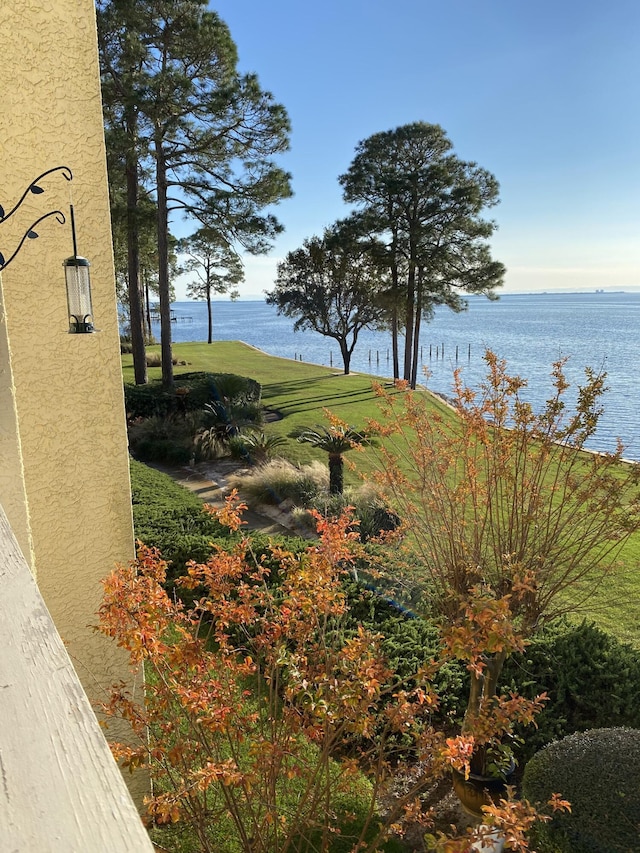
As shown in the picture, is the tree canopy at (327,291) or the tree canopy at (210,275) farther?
the tree canopy at (210,275)

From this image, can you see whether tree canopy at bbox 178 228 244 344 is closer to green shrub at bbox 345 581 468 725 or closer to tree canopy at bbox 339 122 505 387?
tree canopy at bbox 339 122 505 387

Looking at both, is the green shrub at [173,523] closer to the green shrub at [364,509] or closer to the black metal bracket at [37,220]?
the green shrub at [364,509]

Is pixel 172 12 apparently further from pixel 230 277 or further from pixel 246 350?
pixel 230 277

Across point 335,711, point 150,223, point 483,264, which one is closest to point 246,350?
point 483,264

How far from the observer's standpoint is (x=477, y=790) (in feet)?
11.8

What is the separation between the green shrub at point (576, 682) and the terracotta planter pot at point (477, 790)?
0.54 meters

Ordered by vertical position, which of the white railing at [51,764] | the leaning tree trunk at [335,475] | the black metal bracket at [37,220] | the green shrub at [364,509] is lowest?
the green shrub at [364,509]

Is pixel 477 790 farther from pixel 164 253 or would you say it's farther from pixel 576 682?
pixel 164 253

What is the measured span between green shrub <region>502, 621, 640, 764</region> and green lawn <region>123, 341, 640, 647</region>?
13.8 inches

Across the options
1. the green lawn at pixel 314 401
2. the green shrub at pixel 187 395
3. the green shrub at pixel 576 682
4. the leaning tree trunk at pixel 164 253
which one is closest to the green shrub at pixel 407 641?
the green shrub at pixel 576 682

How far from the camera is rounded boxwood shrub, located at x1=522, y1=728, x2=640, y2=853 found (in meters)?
2.82

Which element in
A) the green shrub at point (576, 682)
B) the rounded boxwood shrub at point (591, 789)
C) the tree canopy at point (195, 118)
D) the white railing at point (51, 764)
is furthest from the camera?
the tree canopy at point (195, 118)

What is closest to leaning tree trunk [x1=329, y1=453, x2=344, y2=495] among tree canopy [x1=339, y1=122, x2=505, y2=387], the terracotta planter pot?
the terracotta planter pot

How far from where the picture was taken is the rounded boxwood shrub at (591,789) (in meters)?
2.82
